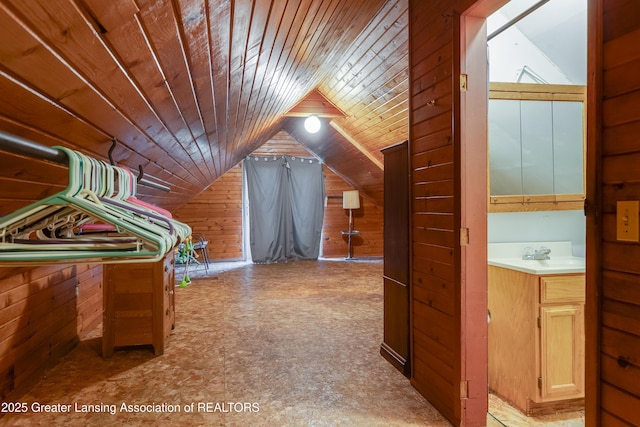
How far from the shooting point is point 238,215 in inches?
276

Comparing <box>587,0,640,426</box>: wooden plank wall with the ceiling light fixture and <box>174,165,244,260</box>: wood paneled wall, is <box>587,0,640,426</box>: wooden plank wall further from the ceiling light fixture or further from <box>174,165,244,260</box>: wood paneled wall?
<box>174,165,244,260</box>: wood paneled wall

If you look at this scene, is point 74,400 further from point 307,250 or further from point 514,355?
point 307,250

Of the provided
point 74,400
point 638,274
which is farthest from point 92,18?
point 74,400

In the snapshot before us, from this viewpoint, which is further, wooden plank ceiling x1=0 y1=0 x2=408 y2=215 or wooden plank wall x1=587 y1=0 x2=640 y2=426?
wooden plank wall x1=587 y1=0 x2=640 y2=426

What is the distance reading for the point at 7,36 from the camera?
63cm

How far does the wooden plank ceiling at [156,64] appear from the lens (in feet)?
2.38

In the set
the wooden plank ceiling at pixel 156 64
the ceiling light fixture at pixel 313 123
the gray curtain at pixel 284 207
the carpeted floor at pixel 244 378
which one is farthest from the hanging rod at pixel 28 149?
the gray curtain at pixel 284 207

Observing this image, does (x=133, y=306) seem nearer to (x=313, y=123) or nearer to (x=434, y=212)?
(x=434, y=212)

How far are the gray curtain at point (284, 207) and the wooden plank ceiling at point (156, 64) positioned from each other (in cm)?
388

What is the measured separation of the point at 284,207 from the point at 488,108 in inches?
211

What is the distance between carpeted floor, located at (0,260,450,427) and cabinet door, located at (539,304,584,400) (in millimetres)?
649

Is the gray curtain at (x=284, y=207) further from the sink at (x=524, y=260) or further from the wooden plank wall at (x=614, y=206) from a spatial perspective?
the wooden plank wall at (x=614, y=206)

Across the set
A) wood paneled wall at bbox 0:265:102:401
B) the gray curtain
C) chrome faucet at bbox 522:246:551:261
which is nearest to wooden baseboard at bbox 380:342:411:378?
chrome faucet at bbox 522:246:551:261

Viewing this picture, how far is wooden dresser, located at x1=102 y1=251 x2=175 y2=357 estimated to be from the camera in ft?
8.20
